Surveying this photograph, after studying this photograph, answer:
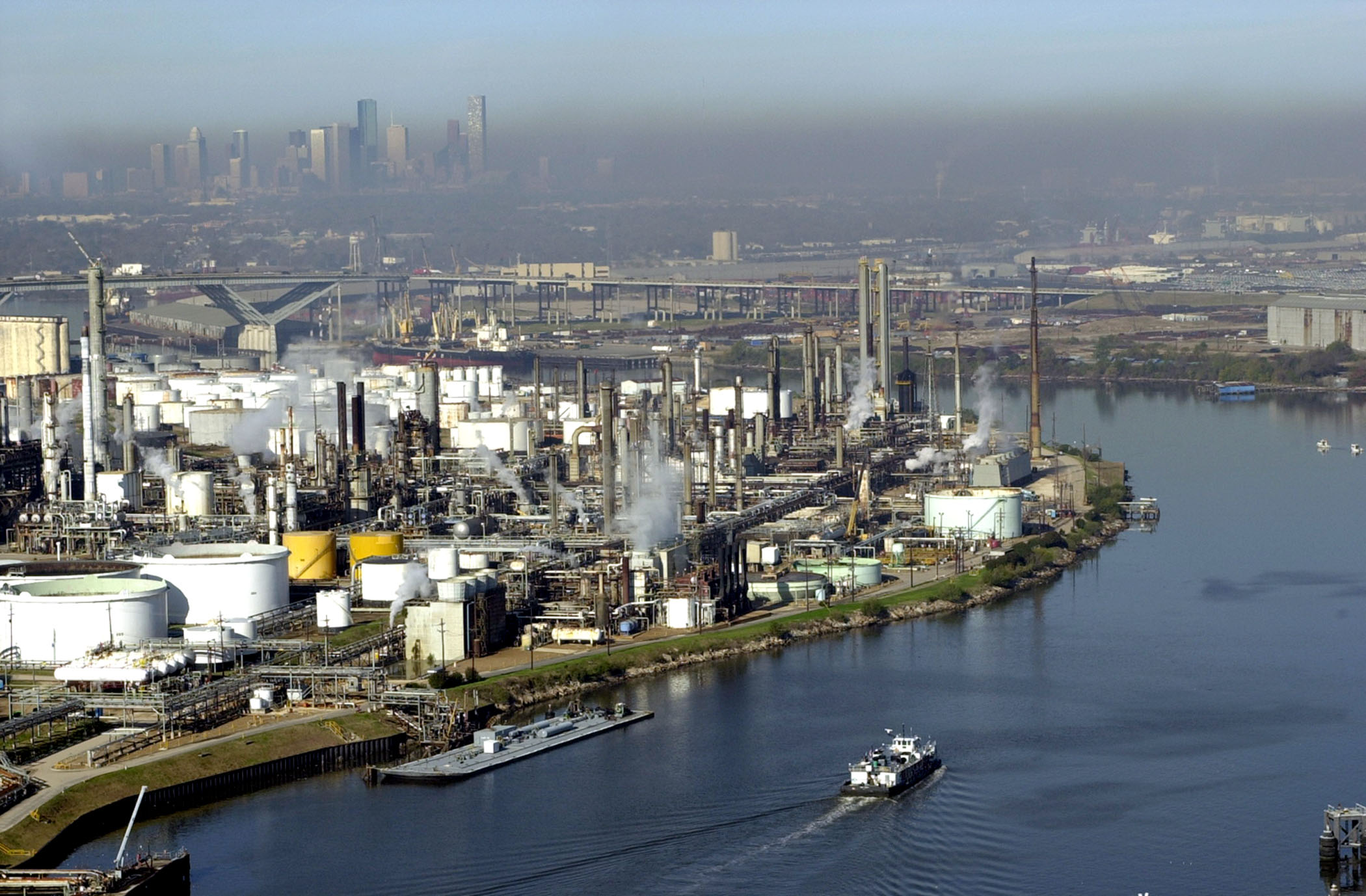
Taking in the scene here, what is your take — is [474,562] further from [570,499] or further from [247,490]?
[247,490]

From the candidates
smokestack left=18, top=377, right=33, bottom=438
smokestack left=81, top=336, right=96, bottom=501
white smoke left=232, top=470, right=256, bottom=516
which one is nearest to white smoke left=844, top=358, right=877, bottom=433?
white smoke left=232, top=470, right=256, bottom=516

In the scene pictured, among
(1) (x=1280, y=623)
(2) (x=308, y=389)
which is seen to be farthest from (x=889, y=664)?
(2) (x=308, y=389)

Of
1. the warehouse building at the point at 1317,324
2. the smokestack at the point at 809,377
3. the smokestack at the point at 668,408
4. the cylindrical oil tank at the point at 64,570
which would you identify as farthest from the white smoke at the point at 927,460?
the warehouse building at the point at 1317,324

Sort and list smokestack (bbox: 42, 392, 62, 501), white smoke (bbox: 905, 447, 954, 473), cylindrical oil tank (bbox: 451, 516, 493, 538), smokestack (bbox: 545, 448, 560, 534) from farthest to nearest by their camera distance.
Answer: white smoke (bbox: 905, 447, 954, 473)
smokestack (bbox: 42, 392, 62, 501)
smokestack (bbox: 545, 448, 560, 534)
cylindrical oil tank (bbox: 451, 516, 493, 538)

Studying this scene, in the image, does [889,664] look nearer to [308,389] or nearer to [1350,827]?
[1350,827]

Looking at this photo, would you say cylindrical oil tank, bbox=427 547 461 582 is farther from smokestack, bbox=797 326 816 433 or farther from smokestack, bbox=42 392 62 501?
smokestack, bbox=797 326 816 433

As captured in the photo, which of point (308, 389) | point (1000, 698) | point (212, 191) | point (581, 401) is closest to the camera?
point (1000, 698)

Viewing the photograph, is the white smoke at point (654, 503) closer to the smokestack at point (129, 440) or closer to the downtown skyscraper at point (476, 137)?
the smokestack at point (129, 440)

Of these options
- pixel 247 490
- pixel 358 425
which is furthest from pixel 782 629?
pixel 358 425
